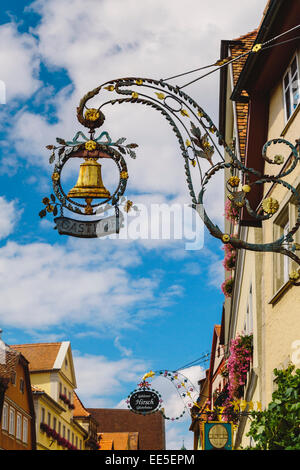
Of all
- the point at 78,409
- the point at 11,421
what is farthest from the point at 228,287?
the point at 78,409

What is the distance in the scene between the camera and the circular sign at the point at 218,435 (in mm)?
15023

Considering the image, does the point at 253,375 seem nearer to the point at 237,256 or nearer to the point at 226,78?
the point at 237,256

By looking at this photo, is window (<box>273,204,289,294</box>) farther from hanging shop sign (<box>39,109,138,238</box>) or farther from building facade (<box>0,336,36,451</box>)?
building facade (<box>0,336,36,451</box>)

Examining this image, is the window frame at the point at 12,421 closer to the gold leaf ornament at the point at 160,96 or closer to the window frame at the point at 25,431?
the window frame at the point at 25,431

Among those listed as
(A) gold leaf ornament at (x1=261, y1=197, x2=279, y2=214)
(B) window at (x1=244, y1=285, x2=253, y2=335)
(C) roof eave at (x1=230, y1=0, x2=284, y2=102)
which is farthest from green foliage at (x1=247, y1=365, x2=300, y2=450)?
(B) window at (x1=244, y1=285, x2=253, y2=335)

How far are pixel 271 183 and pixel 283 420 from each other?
5578 mm

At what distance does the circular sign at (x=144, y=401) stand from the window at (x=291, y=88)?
33.8 feet

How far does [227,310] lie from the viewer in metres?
21.7

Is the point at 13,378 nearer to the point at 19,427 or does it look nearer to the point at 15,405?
the point at 15,405

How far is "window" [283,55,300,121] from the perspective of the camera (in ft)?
37.9

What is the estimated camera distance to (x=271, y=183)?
42.0 feet

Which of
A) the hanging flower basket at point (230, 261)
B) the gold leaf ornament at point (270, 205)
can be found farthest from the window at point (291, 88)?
the hanging flower basket at point (230, 261)

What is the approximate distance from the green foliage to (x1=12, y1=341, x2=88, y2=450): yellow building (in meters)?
34.8
